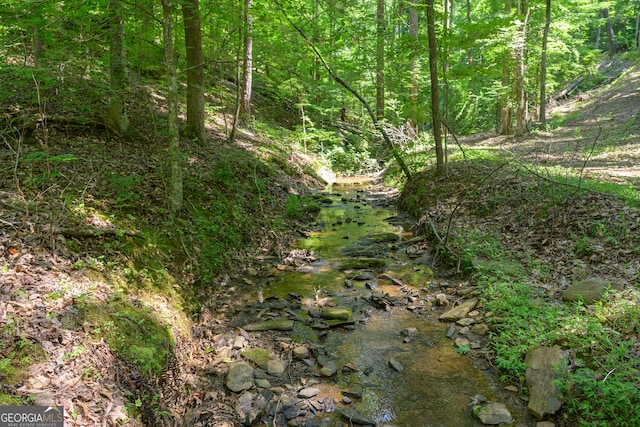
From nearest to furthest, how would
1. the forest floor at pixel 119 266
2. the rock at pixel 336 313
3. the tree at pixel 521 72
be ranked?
the forest floor at pixel 119 266 < the rock at pixel 336 313 < the tree at pixel 521 72

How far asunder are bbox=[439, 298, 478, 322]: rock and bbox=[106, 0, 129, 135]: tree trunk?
645 cm

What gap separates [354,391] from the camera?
421cm

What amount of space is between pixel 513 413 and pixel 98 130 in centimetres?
895

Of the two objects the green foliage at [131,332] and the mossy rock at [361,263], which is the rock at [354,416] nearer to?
the green foliage at [131,332]

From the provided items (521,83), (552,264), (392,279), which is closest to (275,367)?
(392,279)

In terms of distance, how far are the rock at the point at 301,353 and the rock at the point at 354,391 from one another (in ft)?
2.49

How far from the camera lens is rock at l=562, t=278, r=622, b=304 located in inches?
188

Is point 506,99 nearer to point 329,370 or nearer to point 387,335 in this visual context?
point 387,335

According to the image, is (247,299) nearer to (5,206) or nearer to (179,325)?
(179,325)

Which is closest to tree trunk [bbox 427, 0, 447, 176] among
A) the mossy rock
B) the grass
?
the grass

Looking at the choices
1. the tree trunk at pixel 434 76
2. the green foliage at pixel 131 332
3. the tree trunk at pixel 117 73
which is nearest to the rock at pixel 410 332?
the green foliage at pixel 131 332

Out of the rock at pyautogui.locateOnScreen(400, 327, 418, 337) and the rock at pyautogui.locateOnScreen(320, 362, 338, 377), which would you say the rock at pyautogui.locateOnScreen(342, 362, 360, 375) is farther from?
the rock at pyautogui.locateOnScreen(400, 327, 418, 337)

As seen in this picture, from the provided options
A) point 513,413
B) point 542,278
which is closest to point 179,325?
point 513,413

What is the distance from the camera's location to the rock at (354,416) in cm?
376
